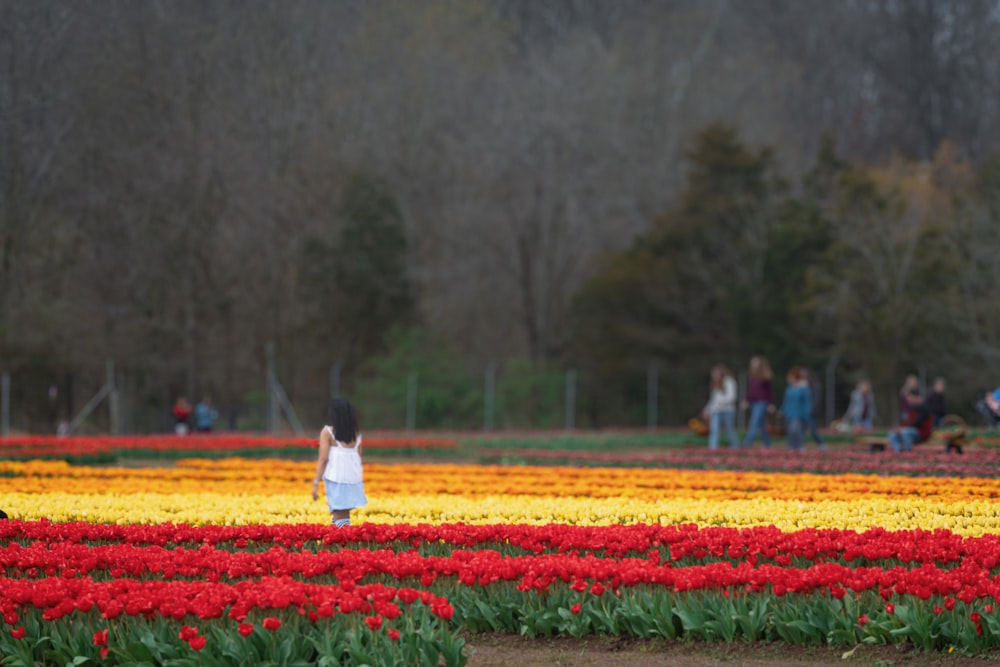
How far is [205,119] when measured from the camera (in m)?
44.5

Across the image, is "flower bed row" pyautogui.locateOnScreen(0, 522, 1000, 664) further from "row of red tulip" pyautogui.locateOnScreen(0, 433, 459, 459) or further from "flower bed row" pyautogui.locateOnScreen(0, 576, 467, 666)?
"row of red tulip" pyautogui.locateOnScreen(0, 433, 459, 459)

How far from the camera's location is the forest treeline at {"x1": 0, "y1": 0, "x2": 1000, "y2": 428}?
129ft

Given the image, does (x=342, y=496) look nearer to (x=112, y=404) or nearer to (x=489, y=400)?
(x=112, y=404)

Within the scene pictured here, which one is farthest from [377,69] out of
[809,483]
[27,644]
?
[27,644]

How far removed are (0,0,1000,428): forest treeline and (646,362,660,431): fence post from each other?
379mm

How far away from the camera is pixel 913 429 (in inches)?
888

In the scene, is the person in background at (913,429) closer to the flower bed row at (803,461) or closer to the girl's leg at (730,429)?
the flower bed row at (803,461)

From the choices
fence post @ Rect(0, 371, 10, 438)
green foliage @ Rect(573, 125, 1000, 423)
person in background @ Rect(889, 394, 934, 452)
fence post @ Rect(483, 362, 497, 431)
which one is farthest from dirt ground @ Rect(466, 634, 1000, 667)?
green foliage @ Rect(573, 125, 1000, 423)

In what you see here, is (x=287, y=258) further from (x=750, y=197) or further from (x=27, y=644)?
(x=27, y=644)

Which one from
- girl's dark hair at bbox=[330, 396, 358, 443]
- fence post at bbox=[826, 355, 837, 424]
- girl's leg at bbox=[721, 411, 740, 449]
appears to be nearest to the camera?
girl's dark hair at bbox=[330, 396, 358, 443]

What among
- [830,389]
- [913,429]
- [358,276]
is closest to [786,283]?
[830,389]

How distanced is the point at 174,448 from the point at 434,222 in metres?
25.3

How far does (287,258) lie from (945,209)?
2256 centimetres

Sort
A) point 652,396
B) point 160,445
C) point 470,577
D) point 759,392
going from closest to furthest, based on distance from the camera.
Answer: point 470,577, point 759,392, point 160,445, point 652,396
